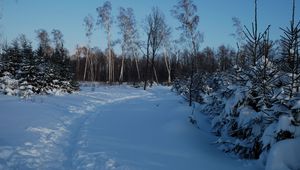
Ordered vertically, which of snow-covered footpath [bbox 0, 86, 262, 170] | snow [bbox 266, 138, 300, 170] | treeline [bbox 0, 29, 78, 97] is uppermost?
treeline [bbox 0, 29, 78, 97]

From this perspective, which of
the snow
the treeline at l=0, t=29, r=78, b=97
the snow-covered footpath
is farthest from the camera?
the treeline at l=0, t=29, r=78, b=97

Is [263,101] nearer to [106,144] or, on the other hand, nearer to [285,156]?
[285,156]

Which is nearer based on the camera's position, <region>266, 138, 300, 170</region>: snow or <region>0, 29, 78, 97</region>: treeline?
<region>266, 138, 300, 170</region>: snow

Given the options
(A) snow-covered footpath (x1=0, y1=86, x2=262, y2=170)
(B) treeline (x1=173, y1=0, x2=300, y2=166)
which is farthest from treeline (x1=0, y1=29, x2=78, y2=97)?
(B) treeline (x1=173, y1=0, x2=300, y2=166)

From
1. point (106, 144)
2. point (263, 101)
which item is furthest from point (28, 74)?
point (263, 101)

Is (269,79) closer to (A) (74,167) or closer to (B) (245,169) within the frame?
(B) (245,169)

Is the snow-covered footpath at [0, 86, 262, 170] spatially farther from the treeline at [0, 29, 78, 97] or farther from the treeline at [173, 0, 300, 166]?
the treeline at [0, 29, 78, 97]

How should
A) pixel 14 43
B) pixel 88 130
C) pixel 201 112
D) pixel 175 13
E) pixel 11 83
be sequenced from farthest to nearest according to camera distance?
pixel 175 13 < pixel 14 43 < pixel 11 83 < pixel 201 112 < pixel 88 130

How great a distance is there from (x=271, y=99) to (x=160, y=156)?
2.97m

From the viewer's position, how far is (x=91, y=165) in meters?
6.11

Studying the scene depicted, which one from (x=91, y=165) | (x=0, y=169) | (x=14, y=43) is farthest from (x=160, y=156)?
(x=14, y=43)

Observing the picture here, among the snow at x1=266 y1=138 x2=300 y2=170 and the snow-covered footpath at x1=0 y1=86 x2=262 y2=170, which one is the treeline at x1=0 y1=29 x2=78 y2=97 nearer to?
the snow-covered footpath at x1=0 y1=86 x2=262 y2=170

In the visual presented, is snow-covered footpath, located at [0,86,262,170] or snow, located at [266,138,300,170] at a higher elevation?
snow, located at [266,138,300,170]

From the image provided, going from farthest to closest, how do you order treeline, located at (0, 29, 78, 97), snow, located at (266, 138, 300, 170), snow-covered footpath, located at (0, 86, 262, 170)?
1. treeline, located at (0, 29, 78, 97)
2. snow-covered footpath, located at (0, 86, 262, 170)
3. snow, located at (266, 138, 300, 170)
